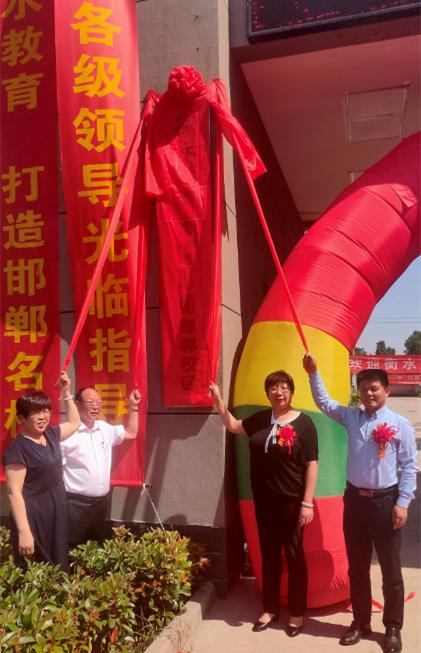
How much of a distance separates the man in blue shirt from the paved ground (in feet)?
0.44

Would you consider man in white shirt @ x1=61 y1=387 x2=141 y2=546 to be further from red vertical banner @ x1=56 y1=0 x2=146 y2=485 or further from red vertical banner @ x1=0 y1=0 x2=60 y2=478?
red vertical banner @ x1=0 y1=0 x2=60 y2=478

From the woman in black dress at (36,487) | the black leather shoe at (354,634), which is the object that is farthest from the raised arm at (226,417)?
the black leather shoe at (354,634)

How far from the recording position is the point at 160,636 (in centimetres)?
347

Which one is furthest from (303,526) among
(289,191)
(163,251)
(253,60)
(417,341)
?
(417,341)

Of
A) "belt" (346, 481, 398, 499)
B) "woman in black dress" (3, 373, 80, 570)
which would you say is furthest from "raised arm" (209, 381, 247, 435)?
"woman in black dress" (3, 373, 80, 570)

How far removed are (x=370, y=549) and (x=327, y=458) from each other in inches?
28.1

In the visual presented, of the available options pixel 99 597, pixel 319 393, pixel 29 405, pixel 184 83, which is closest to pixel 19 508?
pixel 29 405

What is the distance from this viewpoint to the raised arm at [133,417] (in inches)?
175

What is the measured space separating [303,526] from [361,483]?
635 millimetres

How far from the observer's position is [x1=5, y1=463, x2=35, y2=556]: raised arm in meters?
3.38

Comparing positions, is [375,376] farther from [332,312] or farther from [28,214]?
[28,214]

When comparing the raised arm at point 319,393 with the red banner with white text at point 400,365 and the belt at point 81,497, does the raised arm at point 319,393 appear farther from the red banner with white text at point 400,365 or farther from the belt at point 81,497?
the red banner with white text at point 400,365

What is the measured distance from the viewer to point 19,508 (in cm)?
338

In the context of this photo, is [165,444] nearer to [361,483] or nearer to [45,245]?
[361,483]
